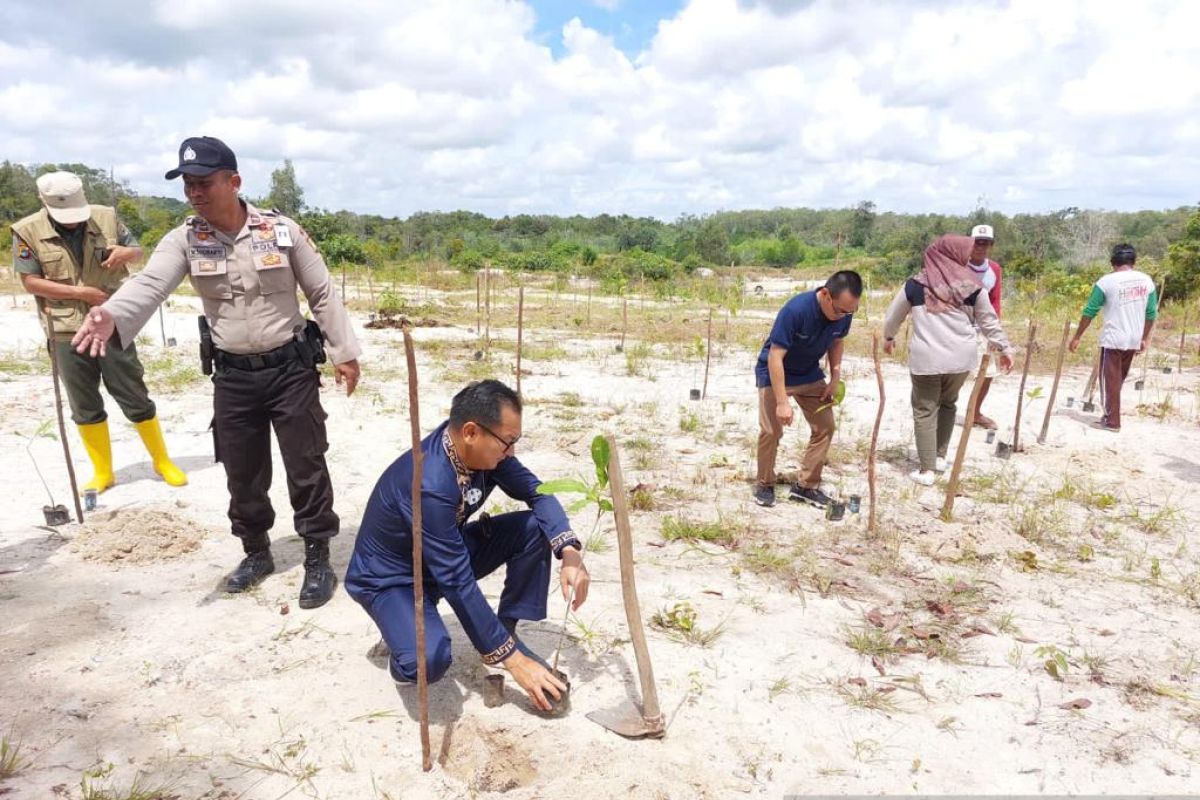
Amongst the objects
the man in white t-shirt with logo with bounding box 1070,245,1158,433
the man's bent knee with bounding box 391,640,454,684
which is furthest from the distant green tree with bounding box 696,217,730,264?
the man's bent knee with bounding box 391,640,454,684

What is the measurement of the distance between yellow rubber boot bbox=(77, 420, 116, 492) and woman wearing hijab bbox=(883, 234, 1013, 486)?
4.79 meters

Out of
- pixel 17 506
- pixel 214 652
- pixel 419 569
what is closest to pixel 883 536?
pixel 419 569

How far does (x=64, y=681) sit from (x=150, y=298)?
1397mm

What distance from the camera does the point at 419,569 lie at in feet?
6.60

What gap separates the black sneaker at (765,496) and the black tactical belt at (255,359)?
2829 mm

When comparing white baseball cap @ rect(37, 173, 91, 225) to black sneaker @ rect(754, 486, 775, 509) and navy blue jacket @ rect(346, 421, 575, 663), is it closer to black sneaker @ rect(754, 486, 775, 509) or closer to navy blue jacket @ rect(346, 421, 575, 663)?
navy blue jacket @ rect(346, 421, 575, 663)

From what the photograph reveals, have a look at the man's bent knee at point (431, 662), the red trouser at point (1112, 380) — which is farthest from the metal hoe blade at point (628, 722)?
the red trouser at point (1112, 380)

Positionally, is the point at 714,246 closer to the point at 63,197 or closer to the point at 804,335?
the point at 804,335

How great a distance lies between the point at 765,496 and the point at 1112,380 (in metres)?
3.98

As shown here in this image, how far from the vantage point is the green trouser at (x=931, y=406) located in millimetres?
4730

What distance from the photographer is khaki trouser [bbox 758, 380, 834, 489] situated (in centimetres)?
421

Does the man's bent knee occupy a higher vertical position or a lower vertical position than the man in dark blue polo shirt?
lower

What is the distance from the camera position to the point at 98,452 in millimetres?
4211

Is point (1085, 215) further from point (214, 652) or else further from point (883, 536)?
point (214, 652)
